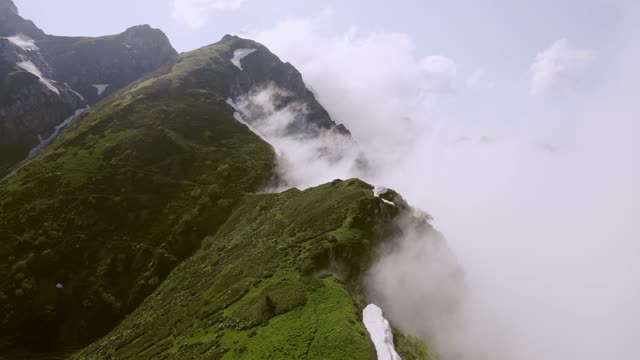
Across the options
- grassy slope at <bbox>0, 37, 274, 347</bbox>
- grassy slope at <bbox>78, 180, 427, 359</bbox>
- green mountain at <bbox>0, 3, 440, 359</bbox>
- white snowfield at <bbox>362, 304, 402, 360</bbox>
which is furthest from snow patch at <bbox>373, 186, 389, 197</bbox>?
grassy slope at <bbox>0, 37, 274, 347</bbox>

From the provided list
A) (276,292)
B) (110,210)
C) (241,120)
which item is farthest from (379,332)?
(241,120)

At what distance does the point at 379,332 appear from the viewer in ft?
164

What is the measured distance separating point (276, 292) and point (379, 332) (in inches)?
667

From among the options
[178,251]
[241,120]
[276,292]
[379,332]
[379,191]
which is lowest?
[379,332]

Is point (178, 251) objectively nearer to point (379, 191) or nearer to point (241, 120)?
point (379, 191)

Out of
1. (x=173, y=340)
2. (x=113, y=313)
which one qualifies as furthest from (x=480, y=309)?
(x=113, y=313)

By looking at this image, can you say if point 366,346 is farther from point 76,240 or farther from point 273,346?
point 76,240

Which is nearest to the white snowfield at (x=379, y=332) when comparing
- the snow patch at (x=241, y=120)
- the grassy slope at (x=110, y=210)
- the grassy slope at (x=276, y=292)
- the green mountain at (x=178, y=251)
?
the grassy slope at (x=276, y=292)

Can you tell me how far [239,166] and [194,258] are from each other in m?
46.7

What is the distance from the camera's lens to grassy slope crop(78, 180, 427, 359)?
4900cm

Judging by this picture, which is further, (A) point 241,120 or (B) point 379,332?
(A) point 241,120

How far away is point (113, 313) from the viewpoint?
8869 centimetres

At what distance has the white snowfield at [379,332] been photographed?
45125mm

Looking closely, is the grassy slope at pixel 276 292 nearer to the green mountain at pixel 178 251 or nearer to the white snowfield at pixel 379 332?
the green mountain at pixel 178 251
